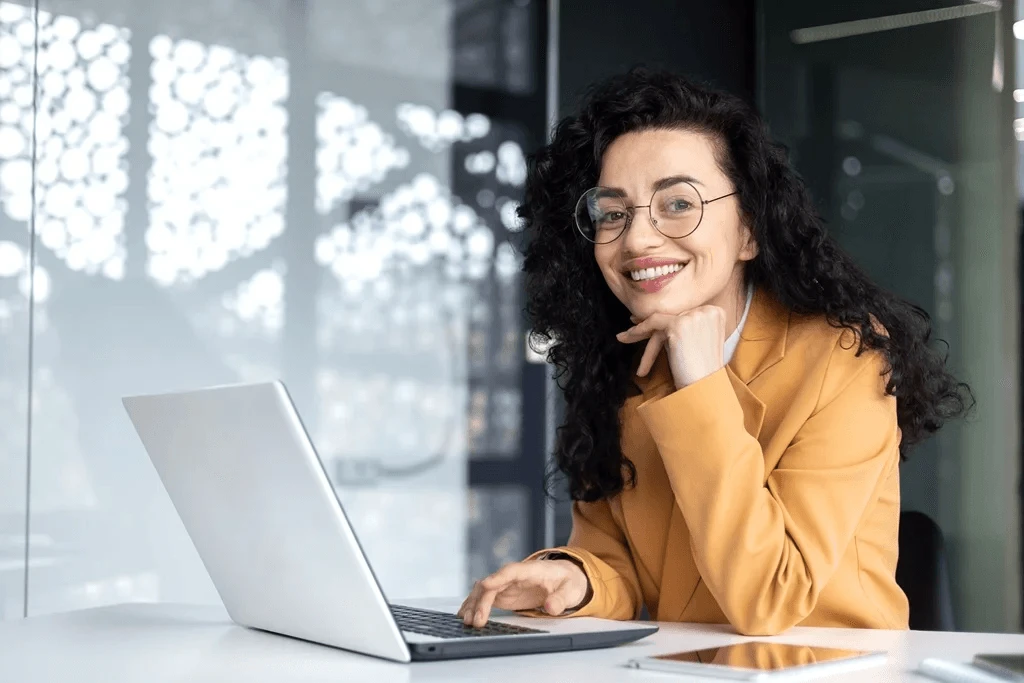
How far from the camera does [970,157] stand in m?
3.57

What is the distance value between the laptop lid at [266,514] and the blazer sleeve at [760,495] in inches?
19.6

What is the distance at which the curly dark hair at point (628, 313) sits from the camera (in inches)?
70.8

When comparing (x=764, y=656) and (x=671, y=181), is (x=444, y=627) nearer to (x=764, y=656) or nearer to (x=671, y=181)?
(x=764, y=656)

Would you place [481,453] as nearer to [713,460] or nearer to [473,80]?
[473,80]

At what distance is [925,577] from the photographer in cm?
187

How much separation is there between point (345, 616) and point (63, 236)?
6.27 feet

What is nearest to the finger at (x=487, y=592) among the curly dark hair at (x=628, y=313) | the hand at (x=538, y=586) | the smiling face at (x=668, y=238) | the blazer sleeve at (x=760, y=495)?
the hand at (x=538, y=586)

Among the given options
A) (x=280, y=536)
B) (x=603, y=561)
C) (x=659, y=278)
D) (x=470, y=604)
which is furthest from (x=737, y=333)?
(x=280, y=536)

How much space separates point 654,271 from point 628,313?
273 millimetres

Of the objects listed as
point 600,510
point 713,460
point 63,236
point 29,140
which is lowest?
point 600,510

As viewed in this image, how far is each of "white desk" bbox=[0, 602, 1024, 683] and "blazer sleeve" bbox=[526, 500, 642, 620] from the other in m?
0.19

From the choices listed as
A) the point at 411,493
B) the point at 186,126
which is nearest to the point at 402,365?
the point at 411,493

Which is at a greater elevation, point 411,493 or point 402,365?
point 402,365

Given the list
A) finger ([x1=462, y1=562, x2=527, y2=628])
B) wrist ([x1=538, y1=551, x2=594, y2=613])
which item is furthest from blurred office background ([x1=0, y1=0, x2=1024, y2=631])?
finger ([x1=462, y1=562, x2=527, y2=628])
